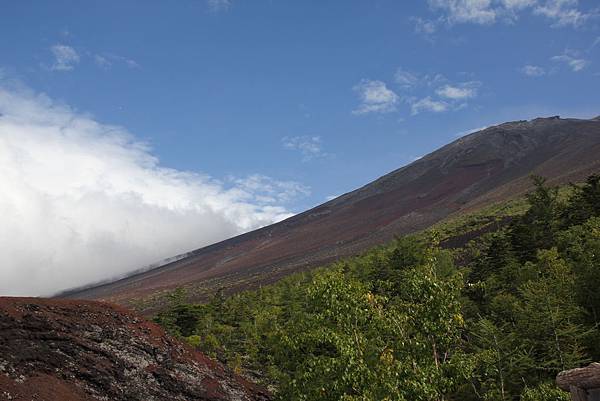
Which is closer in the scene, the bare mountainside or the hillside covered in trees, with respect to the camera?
the hillside covered in trees

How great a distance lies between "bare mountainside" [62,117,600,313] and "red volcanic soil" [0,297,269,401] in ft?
203

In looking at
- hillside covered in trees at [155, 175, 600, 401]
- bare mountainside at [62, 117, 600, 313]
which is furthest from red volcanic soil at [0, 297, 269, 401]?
bare mountainside at [62, 117, 600, 313]

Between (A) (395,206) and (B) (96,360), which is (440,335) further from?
(A) (395,206)

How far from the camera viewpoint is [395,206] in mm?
129000

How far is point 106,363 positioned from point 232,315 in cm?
2547

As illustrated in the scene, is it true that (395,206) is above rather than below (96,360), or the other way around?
above

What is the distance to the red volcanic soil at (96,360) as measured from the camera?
15898mm

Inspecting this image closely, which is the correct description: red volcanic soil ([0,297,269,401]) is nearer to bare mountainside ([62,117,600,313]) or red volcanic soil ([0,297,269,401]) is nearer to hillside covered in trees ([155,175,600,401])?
hillside covered in trees ([155,175,600,401])

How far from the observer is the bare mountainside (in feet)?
312

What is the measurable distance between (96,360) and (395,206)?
115669 mm

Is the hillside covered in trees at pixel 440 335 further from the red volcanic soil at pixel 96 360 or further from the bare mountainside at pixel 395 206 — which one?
the bare mountainside at pixel 395 206

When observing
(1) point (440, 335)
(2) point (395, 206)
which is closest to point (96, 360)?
(1) point (440, 335)

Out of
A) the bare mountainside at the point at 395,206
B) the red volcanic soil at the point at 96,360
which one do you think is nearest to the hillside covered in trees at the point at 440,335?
the red volcanic soil at the point at 96,360

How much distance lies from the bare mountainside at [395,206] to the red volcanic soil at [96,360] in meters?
61.7
